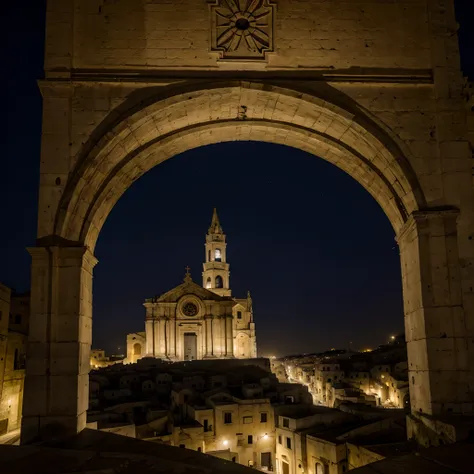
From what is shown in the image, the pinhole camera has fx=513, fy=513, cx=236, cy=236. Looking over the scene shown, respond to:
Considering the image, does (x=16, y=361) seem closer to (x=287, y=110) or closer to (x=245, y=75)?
(x=287, y=110)

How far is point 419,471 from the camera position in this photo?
208 inches

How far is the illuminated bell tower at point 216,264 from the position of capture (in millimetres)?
60281

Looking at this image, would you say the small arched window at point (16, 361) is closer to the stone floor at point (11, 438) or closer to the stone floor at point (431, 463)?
the stone floor at point (11, 438)

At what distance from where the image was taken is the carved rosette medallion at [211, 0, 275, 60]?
8.77 meters

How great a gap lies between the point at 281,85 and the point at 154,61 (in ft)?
7.19

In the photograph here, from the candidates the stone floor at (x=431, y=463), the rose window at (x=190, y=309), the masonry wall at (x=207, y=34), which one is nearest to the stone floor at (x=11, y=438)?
the masonry wall at (x=207, y=34)

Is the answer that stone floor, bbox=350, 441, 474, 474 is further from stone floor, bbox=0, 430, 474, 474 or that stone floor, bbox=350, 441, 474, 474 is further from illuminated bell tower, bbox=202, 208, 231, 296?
illuminated bell tower, bbox=202, 208, 231, 296

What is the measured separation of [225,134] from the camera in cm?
1062

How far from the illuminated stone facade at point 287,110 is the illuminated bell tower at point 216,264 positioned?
51441mm

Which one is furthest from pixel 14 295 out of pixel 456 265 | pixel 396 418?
pixel 456 265

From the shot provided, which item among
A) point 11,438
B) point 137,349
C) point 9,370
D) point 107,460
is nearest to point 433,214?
point 107,460

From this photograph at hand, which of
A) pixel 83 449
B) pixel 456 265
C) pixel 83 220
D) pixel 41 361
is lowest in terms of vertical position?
pixel 83 449

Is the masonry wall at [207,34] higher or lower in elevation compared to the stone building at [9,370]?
higher

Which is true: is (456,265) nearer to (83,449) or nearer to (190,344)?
(83,449)
